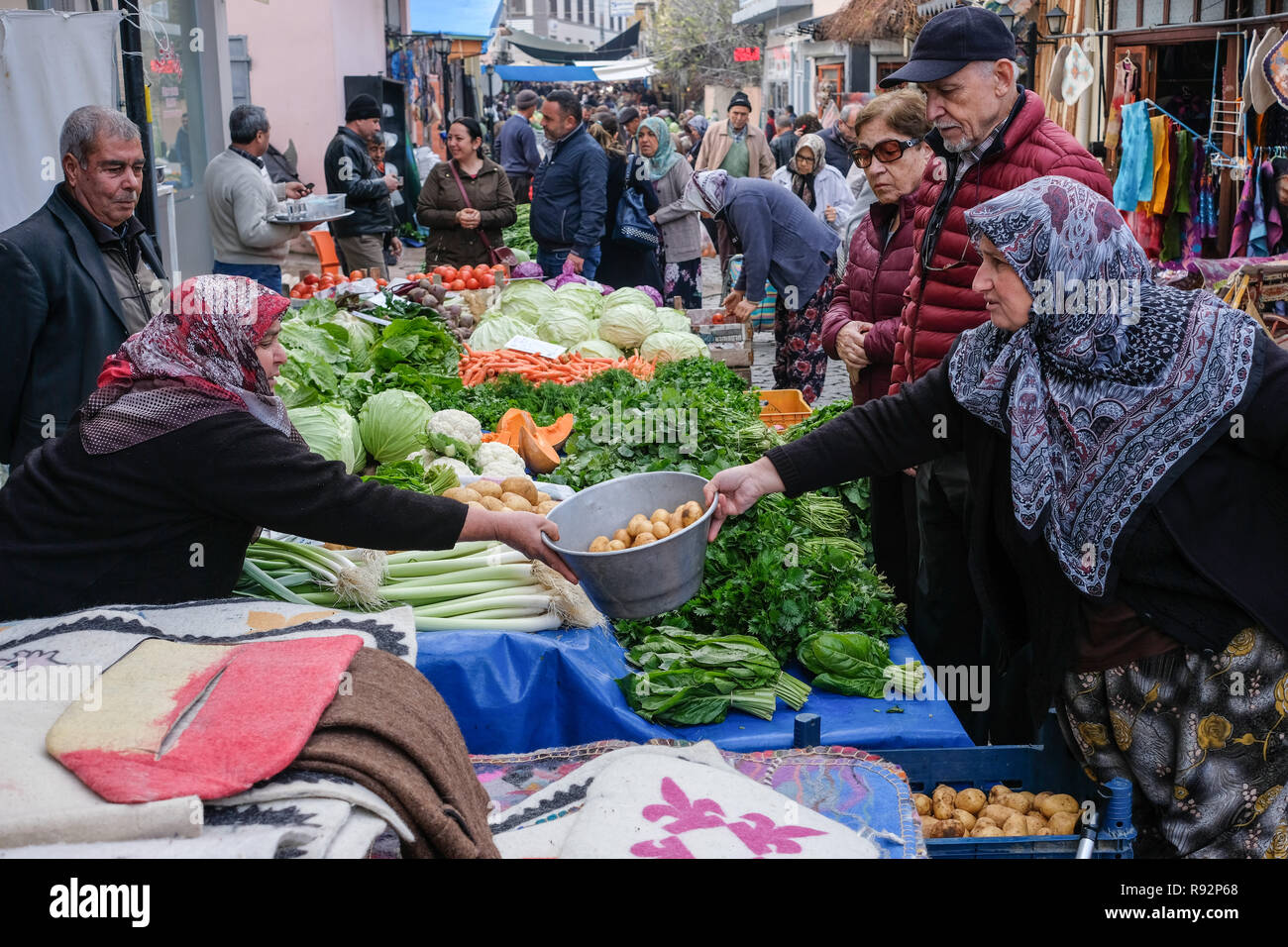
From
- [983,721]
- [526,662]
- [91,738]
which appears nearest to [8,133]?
[526,662]

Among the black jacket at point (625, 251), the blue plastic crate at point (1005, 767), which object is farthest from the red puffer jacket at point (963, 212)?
the black jacket at point (625, 251)

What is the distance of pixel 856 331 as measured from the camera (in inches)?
185

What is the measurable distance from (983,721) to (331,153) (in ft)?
26.4

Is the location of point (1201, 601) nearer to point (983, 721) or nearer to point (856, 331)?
point (983, 721)

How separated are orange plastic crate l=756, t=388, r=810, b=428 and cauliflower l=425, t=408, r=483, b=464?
1.91 m

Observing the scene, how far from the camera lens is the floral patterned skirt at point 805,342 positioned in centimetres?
779

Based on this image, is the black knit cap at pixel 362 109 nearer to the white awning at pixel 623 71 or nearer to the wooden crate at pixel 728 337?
the wooden crate at pixel 728 337

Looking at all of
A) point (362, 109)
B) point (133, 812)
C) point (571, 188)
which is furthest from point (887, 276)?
point (362, 109)

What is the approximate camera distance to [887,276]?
470 cm

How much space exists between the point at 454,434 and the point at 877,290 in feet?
6.21

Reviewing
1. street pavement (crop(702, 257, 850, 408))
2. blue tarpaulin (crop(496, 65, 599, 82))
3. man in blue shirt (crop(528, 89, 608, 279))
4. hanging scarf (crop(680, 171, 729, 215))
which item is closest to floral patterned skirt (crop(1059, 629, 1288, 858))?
street pavement (crop(702, 257, 850, 408))

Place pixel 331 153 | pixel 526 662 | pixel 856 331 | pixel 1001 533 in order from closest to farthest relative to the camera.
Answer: pixel 1001 533 → pixel 526 662 → pixel 856 331 → pixel 331 153

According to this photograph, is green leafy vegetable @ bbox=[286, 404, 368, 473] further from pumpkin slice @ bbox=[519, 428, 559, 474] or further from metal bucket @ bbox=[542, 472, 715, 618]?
metal bucket @ bbox=[542, 472, 715, 618]

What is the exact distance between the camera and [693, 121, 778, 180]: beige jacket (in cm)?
1328
